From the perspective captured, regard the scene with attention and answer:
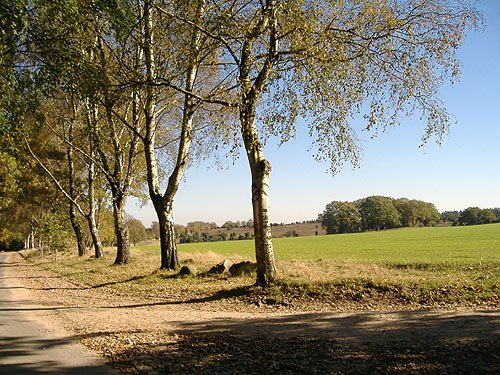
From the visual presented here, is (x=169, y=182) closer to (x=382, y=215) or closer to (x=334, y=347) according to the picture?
(x=334, y=347)

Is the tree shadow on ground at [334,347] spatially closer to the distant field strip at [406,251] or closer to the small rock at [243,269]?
the small rock at [243,269]

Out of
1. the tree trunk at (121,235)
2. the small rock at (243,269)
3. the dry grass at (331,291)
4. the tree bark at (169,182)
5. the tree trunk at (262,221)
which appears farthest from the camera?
the tree trunk at (121,235)

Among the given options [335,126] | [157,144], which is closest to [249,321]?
[335,126]

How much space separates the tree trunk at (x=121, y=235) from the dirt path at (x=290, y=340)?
1201cm

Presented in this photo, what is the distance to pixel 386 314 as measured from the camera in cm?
951

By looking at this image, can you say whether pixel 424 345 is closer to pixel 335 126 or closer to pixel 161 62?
pixel 335 126

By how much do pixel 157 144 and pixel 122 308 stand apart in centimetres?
1511

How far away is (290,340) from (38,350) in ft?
14.4

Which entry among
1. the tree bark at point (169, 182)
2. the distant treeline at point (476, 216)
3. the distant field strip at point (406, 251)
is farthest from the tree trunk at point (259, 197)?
the distant treeline at point (476, 216)

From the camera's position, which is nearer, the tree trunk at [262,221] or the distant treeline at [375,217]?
the tree trunk at [262,221]

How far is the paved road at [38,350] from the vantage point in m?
6.35

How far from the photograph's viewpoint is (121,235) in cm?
2394

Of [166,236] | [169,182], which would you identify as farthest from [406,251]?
[169,182]

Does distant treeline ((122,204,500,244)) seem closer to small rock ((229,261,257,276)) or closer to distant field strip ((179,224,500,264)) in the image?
distant field strip ((179,224,500,264))
